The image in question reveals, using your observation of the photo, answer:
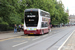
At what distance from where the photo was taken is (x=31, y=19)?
22.6m

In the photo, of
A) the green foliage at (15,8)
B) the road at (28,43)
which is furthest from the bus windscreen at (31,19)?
the road at (28,43)

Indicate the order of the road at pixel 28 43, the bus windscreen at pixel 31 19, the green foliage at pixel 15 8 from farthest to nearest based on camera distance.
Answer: the green foliage at pixel 15 8 → the bus windscreen at pixel 31 19 → the road at pixel 28 43

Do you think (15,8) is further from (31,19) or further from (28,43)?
(28,43)

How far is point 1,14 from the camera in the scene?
2480 cm

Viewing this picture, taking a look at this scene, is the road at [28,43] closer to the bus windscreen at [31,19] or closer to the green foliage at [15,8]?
the bus windscreen at [31,19]

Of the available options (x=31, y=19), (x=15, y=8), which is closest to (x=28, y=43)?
(x=31, y=19)

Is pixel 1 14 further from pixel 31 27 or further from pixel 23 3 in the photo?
pixel 23 3

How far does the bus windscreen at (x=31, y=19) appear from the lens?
22438 millimetres

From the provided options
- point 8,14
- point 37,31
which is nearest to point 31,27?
point 37,31

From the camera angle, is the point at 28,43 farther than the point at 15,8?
No

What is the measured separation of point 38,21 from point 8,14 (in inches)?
214

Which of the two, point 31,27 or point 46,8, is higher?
point 46,8

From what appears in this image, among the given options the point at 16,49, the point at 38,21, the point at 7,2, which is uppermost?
the point at 7,2

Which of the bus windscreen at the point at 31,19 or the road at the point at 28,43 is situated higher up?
the bus windscreen at the point at 31,19
